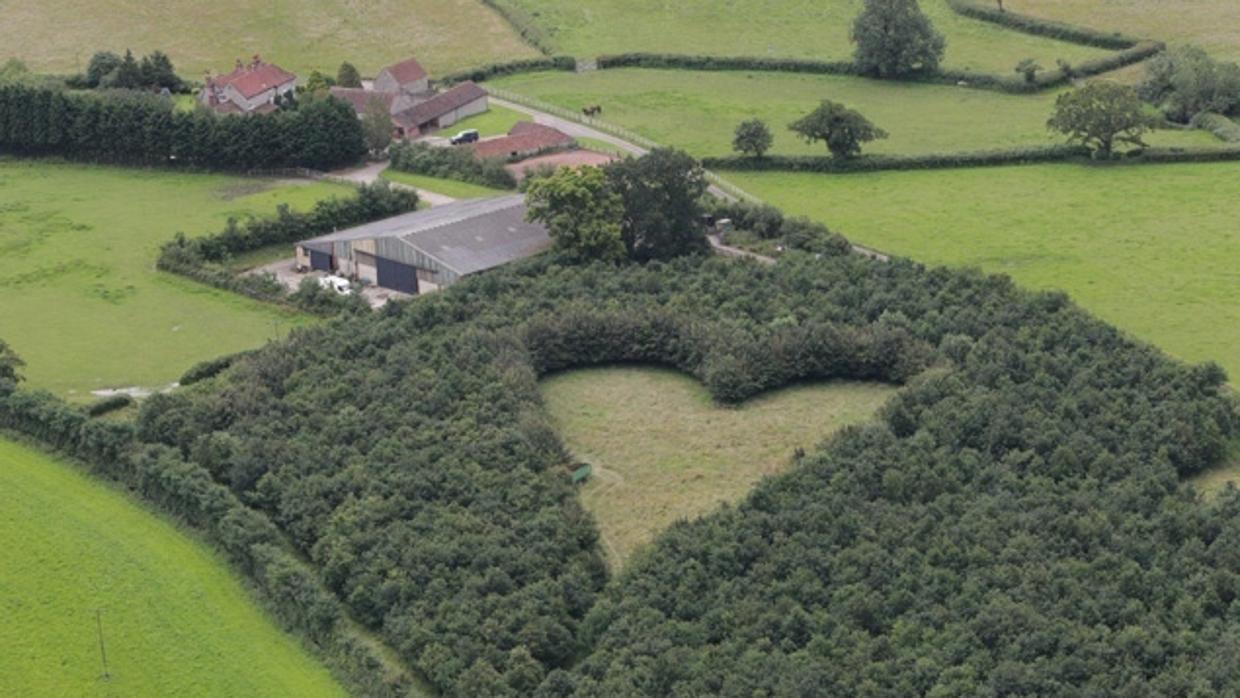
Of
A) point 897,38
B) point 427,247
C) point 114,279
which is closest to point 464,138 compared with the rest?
point 427,247

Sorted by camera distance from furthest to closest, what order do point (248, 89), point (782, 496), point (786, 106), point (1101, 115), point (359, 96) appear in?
point (786, 106)
point (248, 89)
point (359, 96)
point (1101, 115)
point (782, 496)

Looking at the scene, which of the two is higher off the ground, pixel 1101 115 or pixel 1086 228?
pixel 1101 115

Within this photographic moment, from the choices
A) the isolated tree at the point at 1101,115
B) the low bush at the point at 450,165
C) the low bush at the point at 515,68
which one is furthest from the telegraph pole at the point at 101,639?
the low bush at the point at 515,68

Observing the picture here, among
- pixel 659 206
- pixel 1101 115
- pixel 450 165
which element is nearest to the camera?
pixel 659 206

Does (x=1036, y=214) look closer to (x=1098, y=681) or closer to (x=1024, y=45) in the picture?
(x=1024, y=45)

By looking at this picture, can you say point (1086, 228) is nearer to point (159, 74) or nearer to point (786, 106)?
point (786, 106)

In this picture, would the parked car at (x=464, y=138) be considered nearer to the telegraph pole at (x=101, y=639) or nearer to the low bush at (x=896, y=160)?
the low bush at (x=896, y=160)
